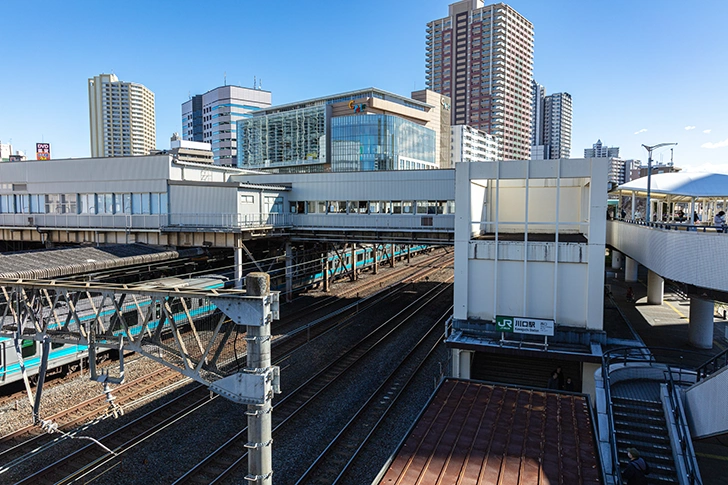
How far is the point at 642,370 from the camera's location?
14.0 metres

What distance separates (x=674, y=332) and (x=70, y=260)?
25094 millimetres

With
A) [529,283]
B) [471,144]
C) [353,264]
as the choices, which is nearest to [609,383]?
[529,283]

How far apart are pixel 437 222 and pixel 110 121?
177217mm

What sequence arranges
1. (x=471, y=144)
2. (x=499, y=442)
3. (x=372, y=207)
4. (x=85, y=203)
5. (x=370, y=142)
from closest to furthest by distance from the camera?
(x=499, y=442) < (x=372, y=207) < (x=85, y=203) < (x=370, y=142) < (x=471, y=144)

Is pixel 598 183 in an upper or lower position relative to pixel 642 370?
upper

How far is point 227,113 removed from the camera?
113 m

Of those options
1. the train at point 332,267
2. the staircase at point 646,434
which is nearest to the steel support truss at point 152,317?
the staircase at point 646,434

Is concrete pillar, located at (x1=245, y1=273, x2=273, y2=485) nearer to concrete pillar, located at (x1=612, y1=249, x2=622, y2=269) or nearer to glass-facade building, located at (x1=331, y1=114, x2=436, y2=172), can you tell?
concrete pillar, located at (x1=612, y1=249, x2=622, y2=269)

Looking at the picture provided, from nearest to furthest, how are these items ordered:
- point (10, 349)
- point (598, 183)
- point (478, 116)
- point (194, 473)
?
1. point (194, 473)
2. point (10, 349)
3. point (598, 183)
4. point (478, 116)

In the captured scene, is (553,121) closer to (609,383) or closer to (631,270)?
(631,270)

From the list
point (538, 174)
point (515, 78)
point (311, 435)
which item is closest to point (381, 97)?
point (515, 78)

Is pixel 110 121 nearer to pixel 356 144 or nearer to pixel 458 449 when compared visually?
pixel 356 144

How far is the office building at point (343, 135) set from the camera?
265 ft

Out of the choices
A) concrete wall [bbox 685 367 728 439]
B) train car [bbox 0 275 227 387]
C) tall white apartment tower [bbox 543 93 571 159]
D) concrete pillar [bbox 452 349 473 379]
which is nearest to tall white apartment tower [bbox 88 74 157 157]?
tall white apartment tower [bbox 543 93 571 159]
